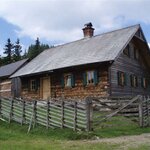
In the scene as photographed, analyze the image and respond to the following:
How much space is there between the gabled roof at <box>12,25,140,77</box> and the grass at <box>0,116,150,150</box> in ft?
27.1

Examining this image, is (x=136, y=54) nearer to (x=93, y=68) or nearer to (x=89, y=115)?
(x=93, y=68)

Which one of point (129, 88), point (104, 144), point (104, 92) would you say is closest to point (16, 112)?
point (104, 144)

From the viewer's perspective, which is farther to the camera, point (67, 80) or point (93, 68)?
point (67, 80)

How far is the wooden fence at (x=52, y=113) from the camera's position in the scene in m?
14.0

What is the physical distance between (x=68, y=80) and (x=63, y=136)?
47.0 feet

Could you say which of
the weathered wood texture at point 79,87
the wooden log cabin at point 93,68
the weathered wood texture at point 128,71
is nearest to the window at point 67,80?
the wooden log cabin at point 93,68

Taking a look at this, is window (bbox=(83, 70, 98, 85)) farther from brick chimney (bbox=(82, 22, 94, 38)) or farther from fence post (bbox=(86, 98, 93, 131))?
fence post (bbox=(86, 98, 93, 131))

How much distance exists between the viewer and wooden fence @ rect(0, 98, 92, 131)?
14.0 metres

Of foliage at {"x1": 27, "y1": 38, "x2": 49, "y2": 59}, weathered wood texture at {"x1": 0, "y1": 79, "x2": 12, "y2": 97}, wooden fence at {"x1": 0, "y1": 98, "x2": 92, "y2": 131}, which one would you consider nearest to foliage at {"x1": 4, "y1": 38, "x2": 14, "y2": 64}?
foliage at {"x1": 27, "y1": 38, "x2": 49, "y2": 59}

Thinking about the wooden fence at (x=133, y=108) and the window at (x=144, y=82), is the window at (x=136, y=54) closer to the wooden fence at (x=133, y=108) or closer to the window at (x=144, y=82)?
the window at (x=144, y=82)

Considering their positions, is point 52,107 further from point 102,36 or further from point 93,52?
point 102,36

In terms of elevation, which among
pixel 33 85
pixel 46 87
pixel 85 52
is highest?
pixel 85 52

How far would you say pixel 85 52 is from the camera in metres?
27.1

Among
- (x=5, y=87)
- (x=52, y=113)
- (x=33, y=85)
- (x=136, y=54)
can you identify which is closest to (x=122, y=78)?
(x=136, y=54)
